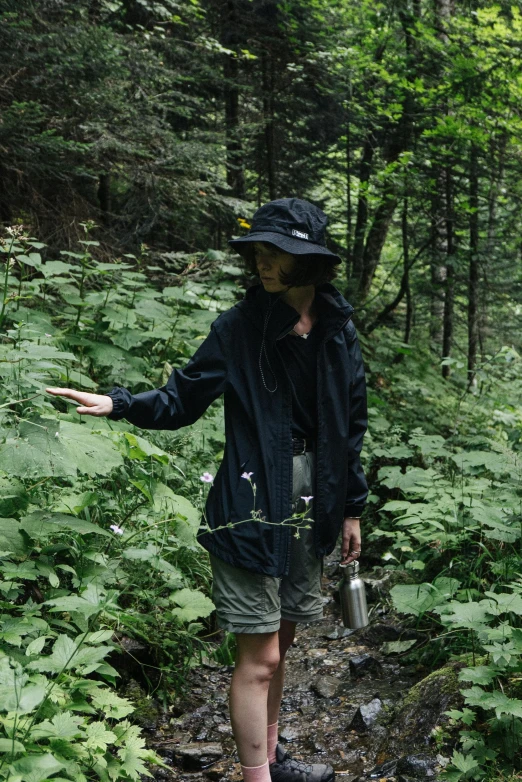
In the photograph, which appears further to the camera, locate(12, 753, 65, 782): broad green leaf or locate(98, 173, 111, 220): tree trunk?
locate(98, 173, 111, 220): tree trunk

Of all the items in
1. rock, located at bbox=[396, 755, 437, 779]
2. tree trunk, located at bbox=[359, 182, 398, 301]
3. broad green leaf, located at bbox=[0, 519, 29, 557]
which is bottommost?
rock, located at bbox=[396, 755, 437, 779]

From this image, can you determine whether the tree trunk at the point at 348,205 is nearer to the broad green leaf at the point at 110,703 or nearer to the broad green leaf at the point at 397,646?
the broad green leaf at the point at 397,646

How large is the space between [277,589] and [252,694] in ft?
1.27

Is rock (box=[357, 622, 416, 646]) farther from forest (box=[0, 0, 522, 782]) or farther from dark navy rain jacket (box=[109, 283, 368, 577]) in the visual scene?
dark navy rain jacket (box=[109, 283, 368, 577])

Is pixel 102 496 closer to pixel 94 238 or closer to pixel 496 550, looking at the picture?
pixel 496 550

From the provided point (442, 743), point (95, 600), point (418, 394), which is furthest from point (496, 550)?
point (418, 394)

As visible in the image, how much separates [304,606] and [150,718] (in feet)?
3.30

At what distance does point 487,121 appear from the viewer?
820 centimetres

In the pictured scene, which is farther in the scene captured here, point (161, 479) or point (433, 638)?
point (161, 479)

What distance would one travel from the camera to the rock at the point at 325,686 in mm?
3695

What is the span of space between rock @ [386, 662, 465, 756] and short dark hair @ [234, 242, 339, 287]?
6.06ft

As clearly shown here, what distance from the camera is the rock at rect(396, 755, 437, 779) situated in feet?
8.82

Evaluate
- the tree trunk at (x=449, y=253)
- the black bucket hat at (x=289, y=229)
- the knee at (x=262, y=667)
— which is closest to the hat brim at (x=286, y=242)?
the black bucket hat at (x=289, y=229)

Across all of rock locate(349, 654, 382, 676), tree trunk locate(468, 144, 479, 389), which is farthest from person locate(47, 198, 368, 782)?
tree trunk locate(468, 144, 479, 389)
